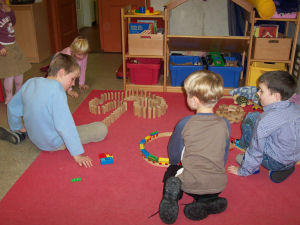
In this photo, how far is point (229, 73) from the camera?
11.7 feet

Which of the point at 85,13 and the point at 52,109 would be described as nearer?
the point at 52,109

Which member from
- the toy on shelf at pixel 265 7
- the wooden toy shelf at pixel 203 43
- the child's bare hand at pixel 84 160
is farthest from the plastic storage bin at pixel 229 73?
the child's bare hand at pixel 84 160

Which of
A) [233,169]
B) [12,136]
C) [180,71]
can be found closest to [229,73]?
[180,71]

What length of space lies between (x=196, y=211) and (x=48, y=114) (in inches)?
47.0

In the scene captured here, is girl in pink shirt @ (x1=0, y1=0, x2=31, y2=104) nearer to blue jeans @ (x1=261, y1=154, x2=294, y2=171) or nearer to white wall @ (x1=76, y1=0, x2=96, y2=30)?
blue jeans @ (x1=261, y1=154, x2=294, y2=171)

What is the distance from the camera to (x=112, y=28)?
5617 millimetres

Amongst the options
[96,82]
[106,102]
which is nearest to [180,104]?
[106,102]

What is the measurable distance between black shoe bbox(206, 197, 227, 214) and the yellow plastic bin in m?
2.14

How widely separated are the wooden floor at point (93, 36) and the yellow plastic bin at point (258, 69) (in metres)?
3.22

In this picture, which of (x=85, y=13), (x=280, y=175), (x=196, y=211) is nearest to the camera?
(x=196, y=211)

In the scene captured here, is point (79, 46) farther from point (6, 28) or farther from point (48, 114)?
point (48, 114)

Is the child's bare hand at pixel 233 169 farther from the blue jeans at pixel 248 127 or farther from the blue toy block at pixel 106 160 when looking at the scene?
the blue toy block at pixel 106 160

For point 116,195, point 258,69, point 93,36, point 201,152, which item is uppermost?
point 93,36

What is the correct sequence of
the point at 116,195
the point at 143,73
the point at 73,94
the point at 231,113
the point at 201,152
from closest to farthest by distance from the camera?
1. the point at 201,152
2. the point at 116,195
3. the point at 231,113
4. the point at 73,94
5. the point at 143,73
